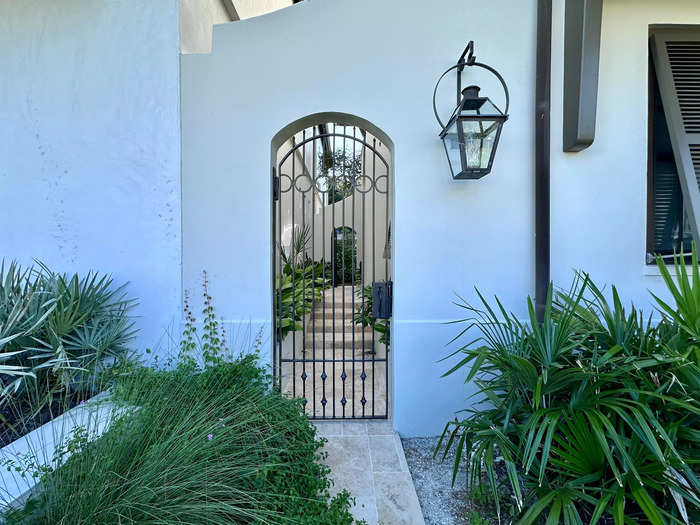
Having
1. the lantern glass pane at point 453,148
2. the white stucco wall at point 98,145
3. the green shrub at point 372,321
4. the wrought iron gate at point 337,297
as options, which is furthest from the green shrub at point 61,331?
the lantern glass pane at point 453,148

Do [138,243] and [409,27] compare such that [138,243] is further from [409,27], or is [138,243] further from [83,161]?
[409,27]

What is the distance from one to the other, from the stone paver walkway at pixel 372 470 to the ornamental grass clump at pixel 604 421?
1.70 feet

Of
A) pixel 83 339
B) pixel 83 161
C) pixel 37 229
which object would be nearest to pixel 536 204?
pixel 83 339

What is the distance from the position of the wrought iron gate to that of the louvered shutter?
2.44 m

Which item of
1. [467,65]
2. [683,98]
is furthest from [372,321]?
[683,98]

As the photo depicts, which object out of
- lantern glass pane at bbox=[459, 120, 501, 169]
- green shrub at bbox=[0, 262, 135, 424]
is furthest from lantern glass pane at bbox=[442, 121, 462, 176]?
green shrub at bbox=[0, 262, 135, 424]

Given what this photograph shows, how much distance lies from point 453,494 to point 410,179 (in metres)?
2.28

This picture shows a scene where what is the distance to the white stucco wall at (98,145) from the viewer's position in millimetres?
2908

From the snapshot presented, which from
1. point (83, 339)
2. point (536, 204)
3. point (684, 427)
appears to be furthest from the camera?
point (536, 204)

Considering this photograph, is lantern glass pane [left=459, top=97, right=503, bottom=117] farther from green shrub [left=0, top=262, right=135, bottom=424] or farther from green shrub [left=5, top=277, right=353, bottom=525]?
green shrub [left=0, top=262, right=135, bottom=424]

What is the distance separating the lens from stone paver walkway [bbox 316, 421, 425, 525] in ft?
7.01

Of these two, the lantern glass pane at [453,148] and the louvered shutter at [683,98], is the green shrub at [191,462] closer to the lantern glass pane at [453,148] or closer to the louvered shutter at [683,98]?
the lantern glass pane at [453,148]

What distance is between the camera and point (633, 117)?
2.88 m

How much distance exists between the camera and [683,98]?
10.0ft
